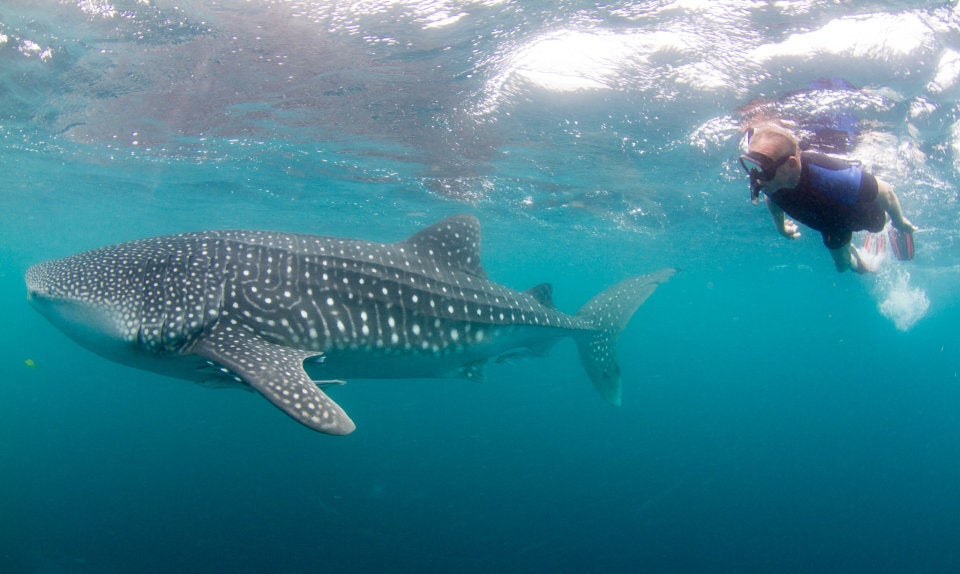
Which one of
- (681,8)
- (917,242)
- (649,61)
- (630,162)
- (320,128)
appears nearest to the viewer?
(681,8)

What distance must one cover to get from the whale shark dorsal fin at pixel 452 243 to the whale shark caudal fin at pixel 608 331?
9.44 ft

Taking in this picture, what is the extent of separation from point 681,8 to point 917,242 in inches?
1007

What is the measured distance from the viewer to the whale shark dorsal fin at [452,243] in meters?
7.53

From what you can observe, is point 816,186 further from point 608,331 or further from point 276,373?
point 276,373

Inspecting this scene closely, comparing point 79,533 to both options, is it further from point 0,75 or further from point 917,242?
point 917,242

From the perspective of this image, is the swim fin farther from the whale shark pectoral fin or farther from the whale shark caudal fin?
the whale shark pectoral fin

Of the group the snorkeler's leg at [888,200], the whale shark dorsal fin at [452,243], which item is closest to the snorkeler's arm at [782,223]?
the snorkeler's leg at [888,200]

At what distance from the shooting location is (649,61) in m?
10.2

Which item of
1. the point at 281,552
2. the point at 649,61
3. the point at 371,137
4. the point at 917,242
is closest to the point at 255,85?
A: the point at 371,137

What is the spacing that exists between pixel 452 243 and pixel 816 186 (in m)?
4.60

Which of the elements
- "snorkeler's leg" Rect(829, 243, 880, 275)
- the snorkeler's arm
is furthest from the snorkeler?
"snorkeler's leg" Rect(829, 243, 880, 275)

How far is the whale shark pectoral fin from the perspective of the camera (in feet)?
14.0

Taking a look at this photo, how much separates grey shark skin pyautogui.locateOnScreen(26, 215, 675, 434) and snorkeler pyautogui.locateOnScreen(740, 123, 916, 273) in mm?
3904

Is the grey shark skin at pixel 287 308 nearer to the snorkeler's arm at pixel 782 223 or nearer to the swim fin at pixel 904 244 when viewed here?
the snorkeler's arm at pixel 782 223
